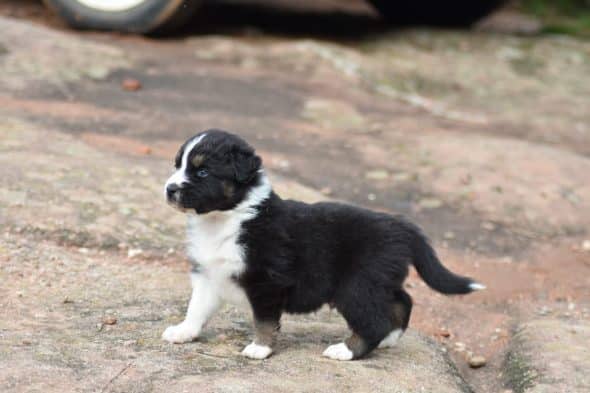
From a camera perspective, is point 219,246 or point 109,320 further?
point 109,320

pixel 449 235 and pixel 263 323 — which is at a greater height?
pixel 263 323

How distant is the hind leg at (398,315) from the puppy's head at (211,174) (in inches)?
34.9

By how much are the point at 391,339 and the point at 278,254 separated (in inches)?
30.1

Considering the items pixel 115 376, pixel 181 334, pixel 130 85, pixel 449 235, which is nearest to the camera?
pixel 115 376

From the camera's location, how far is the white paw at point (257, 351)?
14.9ft

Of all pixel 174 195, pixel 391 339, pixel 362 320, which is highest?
pixel 174 195

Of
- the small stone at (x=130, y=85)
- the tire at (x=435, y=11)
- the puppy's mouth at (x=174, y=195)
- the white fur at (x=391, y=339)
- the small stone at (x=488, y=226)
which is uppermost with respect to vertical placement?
the puppy's mouth at (x=174, y=195)

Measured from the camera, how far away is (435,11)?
43.1ft

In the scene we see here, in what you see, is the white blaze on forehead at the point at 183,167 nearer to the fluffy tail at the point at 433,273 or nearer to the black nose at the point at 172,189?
the black nose at the point at 172,189

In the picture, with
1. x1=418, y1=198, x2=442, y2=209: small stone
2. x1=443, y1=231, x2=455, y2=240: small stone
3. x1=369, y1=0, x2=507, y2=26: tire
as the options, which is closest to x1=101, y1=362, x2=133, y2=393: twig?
x1=443, y1=231, x2=455, y2=240: small stone

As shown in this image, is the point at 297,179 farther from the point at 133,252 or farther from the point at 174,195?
the point at 174,195

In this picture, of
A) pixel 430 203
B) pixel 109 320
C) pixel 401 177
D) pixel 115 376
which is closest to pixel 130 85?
pixel 401 177

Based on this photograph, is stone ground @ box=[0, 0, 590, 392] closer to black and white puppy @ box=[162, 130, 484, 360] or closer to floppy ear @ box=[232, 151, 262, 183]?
black and white puppy @ box=[162, 130, 484, 360]

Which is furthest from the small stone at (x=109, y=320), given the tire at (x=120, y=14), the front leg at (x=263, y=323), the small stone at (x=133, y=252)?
the tire at (x=120, y=14)
